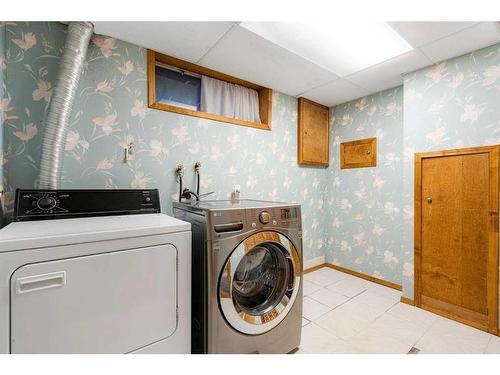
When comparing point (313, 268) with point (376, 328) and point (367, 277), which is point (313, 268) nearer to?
point (367, 277)

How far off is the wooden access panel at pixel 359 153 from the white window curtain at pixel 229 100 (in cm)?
127

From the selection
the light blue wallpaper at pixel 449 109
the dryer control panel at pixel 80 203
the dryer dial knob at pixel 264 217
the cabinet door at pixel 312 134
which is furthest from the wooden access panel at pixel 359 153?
the dryer control panel at pixel 80 203

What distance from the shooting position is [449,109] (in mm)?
2004

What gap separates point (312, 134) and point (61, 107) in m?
2.54

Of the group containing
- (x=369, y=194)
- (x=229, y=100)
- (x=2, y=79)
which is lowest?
(x=369, y=194)

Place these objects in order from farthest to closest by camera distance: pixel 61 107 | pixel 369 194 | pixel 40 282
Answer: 1. pixel 369 194
2. pixel 61 107
3. pixel 40 282

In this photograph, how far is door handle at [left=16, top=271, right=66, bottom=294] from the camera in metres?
0.82

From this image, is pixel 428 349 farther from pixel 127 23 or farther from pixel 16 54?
pixel 16 54

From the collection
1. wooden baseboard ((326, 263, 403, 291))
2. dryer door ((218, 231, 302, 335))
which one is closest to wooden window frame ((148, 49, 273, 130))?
dryer door ((218, 231, 302, 335))

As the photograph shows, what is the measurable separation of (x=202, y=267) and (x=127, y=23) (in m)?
1.63

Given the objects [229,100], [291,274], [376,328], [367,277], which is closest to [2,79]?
[229,100]

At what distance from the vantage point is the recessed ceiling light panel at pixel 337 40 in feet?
5.34

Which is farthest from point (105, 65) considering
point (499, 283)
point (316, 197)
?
point (499, 283)

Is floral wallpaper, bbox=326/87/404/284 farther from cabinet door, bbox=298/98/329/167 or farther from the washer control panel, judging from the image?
the washer control panel
